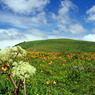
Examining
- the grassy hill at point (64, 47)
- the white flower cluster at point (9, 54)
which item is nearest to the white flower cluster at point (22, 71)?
the white flower cluster at point (9, 54)

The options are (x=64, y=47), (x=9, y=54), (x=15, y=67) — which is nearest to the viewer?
(x=15, y=67)

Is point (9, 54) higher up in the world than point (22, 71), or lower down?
higher up

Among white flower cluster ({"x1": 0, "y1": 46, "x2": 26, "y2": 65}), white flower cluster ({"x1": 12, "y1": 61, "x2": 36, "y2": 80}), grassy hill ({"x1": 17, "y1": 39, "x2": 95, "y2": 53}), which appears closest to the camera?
white flower cluster ({"x1": 12, "y1": 61, "x2": 36, "y2": 80})

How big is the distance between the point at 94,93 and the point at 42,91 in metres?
3.26

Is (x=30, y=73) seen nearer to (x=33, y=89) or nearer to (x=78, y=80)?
(x=33, y=89)

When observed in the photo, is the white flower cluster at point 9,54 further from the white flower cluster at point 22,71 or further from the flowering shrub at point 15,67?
the white flower cluster at point 22,71

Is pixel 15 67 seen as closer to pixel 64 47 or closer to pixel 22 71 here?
pixel 22 71

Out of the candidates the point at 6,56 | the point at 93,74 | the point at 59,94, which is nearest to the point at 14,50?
the point at 6,56

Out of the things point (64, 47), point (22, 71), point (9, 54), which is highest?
point (64, 47)

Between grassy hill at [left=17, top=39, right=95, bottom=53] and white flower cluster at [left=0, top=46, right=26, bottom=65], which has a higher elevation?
grassy hill at [left=17, top=39, right=95, bottom=53]

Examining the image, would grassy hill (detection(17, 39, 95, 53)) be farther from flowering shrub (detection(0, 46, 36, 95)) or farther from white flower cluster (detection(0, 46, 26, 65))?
flowering shrub (detection(0, 46, 36, 95))

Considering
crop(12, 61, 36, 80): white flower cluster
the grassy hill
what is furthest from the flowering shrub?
the grassy hill

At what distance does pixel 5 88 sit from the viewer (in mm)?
5695

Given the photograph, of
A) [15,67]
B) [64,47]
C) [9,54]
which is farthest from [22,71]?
[64,47]
